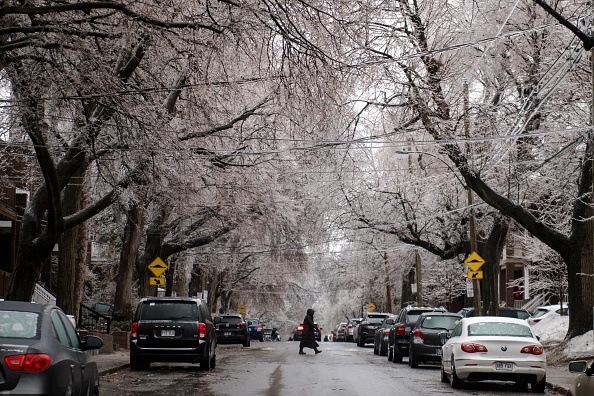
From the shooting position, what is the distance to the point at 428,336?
25.2m

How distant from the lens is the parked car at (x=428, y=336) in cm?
2519

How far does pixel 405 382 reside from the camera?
64.2ft

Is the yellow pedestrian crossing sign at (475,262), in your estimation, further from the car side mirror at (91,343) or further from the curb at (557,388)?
the car side mirror at (91,343)

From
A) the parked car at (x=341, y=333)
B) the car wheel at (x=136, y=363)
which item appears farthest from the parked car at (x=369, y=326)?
the car wheel at (x=136, y=363)

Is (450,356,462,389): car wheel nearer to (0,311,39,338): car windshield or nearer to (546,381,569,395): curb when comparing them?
(546,381,569,395): curb

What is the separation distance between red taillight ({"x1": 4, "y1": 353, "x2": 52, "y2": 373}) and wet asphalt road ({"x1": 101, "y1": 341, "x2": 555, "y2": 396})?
23.4ft

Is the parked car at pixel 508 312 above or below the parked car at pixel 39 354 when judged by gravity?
Result: above

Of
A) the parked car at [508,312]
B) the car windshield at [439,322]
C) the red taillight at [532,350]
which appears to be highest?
the parked car at [508,312]

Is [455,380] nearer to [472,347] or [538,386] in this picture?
[472,347]

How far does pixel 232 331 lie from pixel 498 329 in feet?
88.5

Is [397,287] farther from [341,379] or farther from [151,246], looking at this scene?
[341,379]

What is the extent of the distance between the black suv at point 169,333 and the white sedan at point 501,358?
6.49 m

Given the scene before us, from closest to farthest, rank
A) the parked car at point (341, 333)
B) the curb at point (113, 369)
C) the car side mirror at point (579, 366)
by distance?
the car side mirror at point (579, 366) → the curb at point (113, 369) → the parked car at point (341, 333)

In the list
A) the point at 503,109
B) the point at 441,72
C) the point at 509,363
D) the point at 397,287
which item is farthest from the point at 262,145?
the point at 397,287
